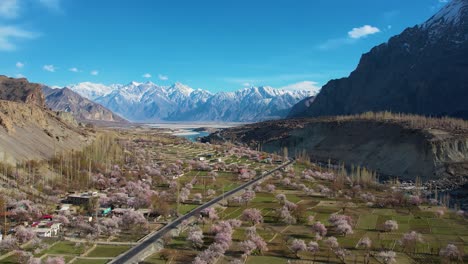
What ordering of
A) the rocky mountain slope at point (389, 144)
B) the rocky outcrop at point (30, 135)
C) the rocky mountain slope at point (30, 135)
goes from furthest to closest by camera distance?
1. the rocky mountain slope at point (389, 144)
2. the rocky mountain slope at point (30, 135)
3. the rocky outcrop at point (30, 135)

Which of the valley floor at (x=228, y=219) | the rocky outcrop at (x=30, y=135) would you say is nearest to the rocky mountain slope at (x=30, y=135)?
the rocky outcrop at (x=30, y=135)

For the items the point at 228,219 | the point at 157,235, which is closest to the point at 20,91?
the point at 228,219

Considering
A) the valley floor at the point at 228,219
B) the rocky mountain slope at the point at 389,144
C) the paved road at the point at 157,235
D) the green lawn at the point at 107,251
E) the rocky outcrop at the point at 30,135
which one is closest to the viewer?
the paved road at the point at 157,235

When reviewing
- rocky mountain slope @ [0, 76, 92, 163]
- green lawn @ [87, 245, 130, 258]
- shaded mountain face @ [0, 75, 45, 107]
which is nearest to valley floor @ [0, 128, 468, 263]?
green lawn @ [87, 245, 130, 258]

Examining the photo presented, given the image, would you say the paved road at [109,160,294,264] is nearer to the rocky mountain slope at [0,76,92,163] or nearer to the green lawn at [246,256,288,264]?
the green lawn at [246,256,288,264]

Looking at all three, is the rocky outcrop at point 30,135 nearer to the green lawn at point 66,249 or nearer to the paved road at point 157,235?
the green lawn at point 66,249

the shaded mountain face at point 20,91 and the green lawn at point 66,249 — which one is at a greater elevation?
the shaded mountain face at point 20,91

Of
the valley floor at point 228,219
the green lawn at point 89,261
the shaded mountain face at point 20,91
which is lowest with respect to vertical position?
the green lawn at point 89,261

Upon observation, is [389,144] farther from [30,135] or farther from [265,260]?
[30,135]

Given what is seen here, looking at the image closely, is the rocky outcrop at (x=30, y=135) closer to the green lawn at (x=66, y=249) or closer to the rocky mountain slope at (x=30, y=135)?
the rocky mountain slope at (x=30, y=135)

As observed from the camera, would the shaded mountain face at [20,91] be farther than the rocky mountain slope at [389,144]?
Yes
